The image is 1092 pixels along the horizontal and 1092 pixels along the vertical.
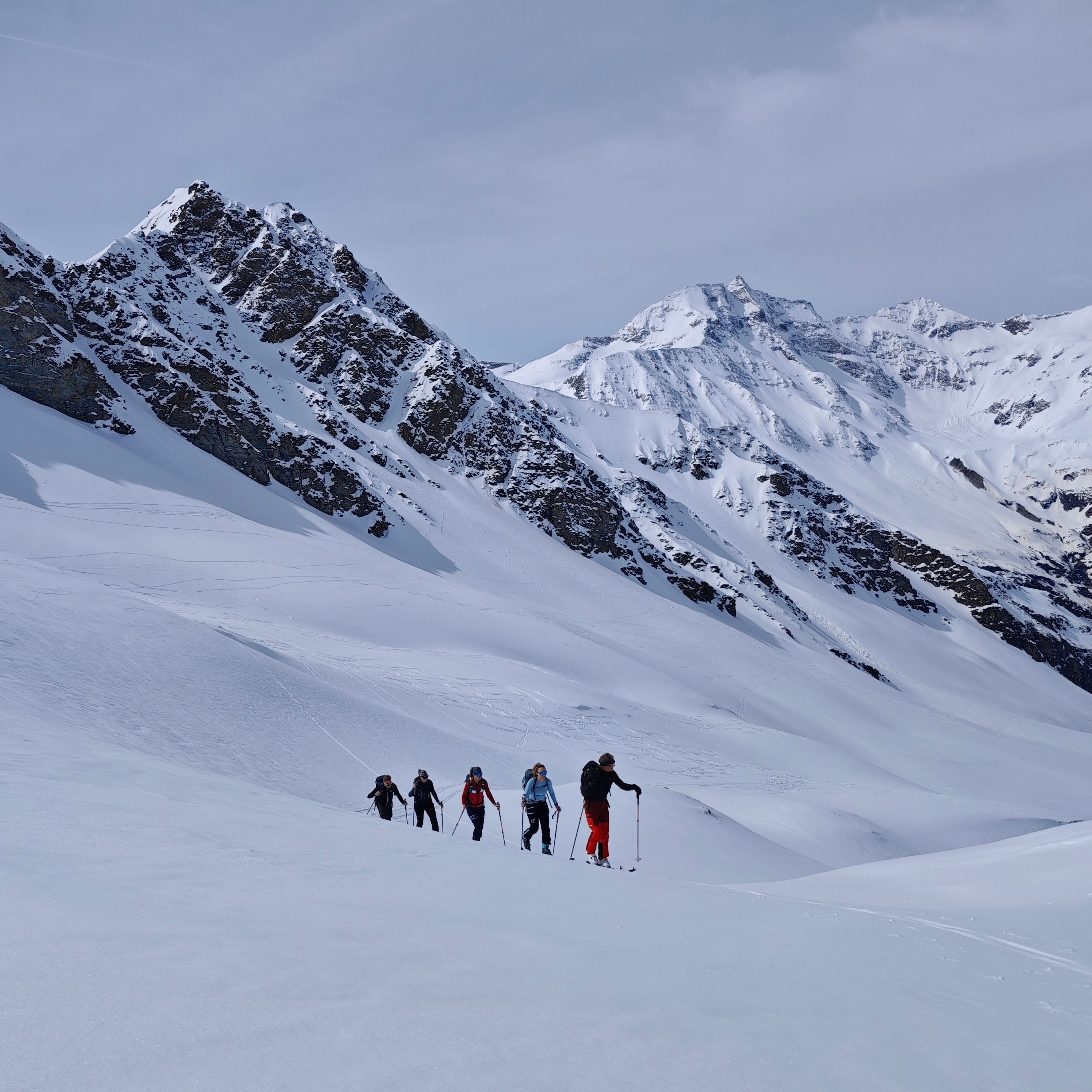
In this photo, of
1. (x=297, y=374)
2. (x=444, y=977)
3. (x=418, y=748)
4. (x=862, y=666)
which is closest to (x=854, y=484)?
(x=862, y=666)

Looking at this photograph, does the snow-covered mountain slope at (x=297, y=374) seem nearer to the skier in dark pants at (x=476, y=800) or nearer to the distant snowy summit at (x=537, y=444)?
the distant snowy summit at (x=537, y=444)

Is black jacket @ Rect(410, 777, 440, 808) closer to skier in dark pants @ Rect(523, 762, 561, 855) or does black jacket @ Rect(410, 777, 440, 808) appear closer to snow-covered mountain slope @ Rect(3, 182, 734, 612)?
skier in dark pants @ Rect(523, 762, 561, 855)

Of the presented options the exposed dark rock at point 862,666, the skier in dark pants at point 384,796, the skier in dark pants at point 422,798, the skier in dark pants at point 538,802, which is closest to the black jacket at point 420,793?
the skier in dark pants at point 422,798

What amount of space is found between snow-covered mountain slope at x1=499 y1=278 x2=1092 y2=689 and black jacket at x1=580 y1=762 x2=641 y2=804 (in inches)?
3449

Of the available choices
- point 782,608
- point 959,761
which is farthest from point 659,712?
point 782,608

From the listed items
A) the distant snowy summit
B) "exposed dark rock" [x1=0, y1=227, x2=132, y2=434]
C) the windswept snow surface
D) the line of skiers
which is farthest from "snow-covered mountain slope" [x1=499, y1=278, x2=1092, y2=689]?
the line of skiers

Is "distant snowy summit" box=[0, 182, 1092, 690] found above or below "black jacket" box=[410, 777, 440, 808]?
above

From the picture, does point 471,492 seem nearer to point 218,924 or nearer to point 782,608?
point 782,608

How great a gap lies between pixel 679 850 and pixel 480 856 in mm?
6668

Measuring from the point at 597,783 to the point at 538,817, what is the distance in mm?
1488

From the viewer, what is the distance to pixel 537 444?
310ft

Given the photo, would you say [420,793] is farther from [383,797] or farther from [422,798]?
[383,797]

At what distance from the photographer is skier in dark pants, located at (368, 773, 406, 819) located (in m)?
12.7

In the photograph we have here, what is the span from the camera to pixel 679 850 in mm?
14023
